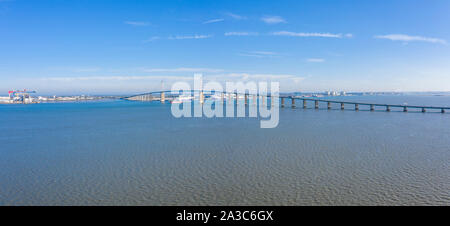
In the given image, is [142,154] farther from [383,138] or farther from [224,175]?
[383,138]

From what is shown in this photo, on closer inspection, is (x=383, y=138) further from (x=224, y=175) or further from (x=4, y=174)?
(x=4, y=174)

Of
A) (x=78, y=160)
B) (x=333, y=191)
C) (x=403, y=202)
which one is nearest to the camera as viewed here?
(x=403, y=202)

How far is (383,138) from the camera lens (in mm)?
15867

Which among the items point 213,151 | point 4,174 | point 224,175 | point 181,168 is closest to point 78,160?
point 4,174

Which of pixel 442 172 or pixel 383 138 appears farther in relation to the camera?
pixel 383 138

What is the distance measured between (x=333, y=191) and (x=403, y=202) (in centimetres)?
164

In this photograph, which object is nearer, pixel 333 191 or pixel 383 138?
pixel 333 191

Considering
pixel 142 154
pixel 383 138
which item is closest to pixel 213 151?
pixel 142 154

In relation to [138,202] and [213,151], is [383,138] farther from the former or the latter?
[138,202]

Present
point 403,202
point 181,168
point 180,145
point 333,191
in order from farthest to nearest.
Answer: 1. point 180,145
2. point 181,168
3. point 333,191
4. point 403,202

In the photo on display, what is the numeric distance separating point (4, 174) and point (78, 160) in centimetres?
249
